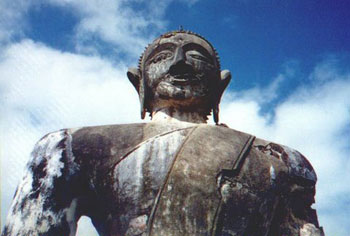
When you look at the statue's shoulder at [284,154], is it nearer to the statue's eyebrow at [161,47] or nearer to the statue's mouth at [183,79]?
the statue's mouth at [183,79]

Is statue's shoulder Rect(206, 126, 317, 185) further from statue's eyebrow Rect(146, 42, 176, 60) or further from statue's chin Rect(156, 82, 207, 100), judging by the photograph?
statue's eyebrow Rect(146, 42, 176, 60)

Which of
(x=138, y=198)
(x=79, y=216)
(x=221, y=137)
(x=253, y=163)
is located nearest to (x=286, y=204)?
(x=253, y=163)

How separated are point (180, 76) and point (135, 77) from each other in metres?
0.88

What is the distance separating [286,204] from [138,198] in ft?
5.22

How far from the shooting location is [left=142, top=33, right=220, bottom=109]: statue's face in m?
5.76

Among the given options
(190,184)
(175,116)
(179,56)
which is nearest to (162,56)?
(179,56)

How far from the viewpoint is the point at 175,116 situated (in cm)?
579

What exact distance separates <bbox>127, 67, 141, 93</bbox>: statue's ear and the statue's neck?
72 centimetres

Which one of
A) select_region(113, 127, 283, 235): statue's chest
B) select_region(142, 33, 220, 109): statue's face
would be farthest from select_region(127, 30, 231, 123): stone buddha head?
select_region(113, 127, 283, 235): statue's chest

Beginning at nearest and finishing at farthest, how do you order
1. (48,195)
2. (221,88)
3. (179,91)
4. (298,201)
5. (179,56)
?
(48,195) < (298,201) < (179,91) < (179,56) < (221,88)

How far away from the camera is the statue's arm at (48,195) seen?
4.68m

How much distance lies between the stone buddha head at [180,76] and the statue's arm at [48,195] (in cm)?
126

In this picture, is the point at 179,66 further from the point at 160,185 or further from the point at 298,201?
Result: the point at 298,201

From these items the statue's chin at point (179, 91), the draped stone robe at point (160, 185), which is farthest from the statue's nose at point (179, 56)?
the draped stone robe at point (160, 185)
